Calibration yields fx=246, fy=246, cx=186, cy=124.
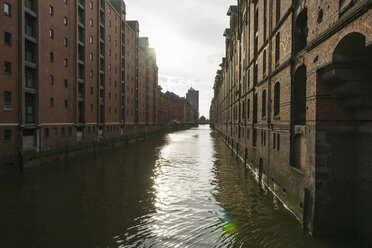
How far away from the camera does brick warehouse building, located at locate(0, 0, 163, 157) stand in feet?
63.7

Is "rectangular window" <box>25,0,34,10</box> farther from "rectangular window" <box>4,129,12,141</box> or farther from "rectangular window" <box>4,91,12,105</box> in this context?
"rectangular window" <box>4,129,12,141</box>

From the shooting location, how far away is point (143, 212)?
10.0 metres

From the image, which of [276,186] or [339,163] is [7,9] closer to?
[276,186]

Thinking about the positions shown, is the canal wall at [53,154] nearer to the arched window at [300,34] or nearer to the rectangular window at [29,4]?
the rectangular window at [29,4]

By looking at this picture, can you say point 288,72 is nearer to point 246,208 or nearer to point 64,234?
point 246,208

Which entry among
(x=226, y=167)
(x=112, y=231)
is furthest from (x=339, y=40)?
(x=226, y=167)

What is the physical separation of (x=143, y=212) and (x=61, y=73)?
72.9 feet

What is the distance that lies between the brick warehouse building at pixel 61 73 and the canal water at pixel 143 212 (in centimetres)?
678

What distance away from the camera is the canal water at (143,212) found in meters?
7.61

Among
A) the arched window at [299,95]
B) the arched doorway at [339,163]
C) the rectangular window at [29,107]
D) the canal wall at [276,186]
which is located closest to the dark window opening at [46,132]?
the rectangular window at [29,107]

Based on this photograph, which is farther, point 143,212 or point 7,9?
point 7,9

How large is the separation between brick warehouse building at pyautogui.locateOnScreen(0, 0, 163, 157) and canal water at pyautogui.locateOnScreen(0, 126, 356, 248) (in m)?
6.78

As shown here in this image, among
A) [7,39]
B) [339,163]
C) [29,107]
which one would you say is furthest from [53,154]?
[339,163]

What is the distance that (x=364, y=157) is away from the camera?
6914 mm
